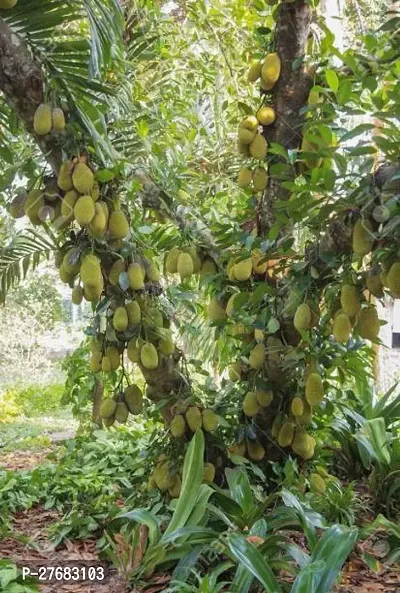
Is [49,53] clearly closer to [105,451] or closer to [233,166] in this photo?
[233,166]

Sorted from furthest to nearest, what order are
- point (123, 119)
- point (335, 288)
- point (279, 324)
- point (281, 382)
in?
point (123, 119)
point (281, 382)
point (279, 324)
point (335, 288)

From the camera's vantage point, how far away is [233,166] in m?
3.21

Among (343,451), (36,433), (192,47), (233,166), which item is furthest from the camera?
(36,433)

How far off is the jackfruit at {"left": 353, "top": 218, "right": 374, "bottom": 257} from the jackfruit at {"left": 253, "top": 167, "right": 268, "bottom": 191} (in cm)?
63

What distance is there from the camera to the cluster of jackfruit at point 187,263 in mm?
2035

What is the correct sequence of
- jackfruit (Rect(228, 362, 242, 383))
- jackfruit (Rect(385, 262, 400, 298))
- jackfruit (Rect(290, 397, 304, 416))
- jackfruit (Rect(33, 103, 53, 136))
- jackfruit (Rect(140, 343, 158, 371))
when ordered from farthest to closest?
jackfruit (Rect(228, 362, 242, 383)), jackfruit (Rect(290, 397, 304, 416)), jackfruit (Rect(140, 343, 158, 371)), jackfruit (Rect(33, 103, 53, 136)), jackfruit (Rect(385, 262, 400, 298))

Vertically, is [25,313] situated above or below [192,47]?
below

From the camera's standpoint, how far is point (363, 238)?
4.54 ft

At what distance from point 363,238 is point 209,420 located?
2.88 ft

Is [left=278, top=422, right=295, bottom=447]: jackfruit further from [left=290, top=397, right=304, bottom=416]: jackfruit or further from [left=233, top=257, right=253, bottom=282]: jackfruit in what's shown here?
[left=233, top=257, right=253, bottom=282]: jackfruit

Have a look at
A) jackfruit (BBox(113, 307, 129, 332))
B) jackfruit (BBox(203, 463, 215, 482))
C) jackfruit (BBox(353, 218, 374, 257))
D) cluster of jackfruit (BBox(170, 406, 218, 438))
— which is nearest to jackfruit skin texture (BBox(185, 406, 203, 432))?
cluster of jackfruit (BBox(170, 406, 218, 438))

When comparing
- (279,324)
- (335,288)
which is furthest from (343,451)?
(335,288)

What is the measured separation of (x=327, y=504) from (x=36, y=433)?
10.0 feet

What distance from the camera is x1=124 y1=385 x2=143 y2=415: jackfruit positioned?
2.00 meters
